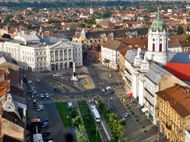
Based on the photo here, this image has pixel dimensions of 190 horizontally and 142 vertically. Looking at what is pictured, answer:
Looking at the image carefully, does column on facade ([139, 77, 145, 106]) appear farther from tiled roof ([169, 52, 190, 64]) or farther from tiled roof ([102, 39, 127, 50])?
tiled roof ([102, 39, 127, 50])

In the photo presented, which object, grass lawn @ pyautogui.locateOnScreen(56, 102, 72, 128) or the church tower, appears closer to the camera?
grass lawn @ pyautogui.locateOnScreen(56, 102, 72, 128)

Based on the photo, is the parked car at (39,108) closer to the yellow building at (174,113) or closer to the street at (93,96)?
the street at (93,96)

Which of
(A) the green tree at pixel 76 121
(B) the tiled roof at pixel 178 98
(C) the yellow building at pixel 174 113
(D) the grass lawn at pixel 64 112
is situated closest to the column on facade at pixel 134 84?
(D) the grass lawn at pixel 64 112

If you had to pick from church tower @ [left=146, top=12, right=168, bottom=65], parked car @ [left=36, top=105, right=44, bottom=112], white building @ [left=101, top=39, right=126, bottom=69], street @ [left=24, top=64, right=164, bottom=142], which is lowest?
street @ [left=24, top=64, right=164, bottom=142]

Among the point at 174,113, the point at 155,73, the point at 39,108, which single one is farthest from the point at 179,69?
the point at 39,108

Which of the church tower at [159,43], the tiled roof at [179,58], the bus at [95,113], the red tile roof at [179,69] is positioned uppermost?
the church tower at [159,43]

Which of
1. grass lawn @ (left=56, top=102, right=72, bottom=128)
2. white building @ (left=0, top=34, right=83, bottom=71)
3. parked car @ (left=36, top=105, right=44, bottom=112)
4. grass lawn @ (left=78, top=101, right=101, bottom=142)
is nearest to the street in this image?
grass lawn @ (left=56, top=102, right=72, bottom=128)

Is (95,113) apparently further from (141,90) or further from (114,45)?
(114,45)
